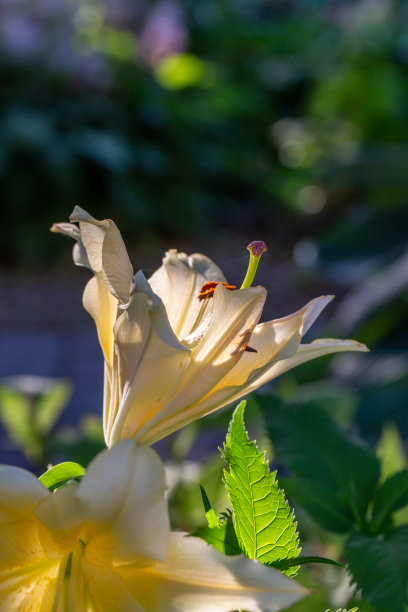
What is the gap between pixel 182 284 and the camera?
17.5 inches

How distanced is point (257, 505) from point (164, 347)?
8 cm

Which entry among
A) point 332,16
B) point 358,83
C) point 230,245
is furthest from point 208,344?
point 332,16

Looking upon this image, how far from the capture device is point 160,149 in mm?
4867

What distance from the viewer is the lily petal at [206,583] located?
0.27 metres

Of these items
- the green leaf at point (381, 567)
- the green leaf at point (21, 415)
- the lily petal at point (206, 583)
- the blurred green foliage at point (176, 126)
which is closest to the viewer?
the lily petal at point (206, 583)

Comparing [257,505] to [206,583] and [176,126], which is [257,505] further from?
[176,126]

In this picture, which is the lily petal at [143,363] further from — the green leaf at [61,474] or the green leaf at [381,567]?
the green leaf at [381,567]

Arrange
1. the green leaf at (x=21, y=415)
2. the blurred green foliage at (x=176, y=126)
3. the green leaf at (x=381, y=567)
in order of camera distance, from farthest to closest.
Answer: the blurred green foliage at (x=176, y=126) → the green leaf at (x=21, y=415) → the green leaf at (x=381, y=567)

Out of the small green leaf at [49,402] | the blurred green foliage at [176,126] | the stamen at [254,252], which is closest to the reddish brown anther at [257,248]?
the stamen at [254,252]

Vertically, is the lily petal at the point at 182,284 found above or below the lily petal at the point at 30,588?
above

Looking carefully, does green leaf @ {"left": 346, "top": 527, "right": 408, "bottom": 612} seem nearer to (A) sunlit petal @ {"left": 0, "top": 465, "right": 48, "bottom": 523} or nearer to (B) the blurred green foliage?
(A) sunlit petal @ {"left": 0, "top": 465, "right": 48, "bottom": 523}

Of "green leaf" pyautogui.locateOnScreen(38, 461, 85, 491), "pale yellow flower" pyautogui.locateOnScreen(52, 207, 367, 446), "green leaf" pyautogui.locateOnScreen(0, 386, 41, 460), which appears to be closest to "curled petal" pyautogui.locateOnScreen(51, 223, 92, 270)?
"pale yellow flower" pyautogui.locateOnScreen(52, 207, 367, 446)

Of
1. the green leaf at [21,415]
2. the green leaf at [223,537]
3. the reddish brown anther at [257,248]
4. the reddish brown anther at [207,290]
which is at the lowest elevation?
the green leaf at [21,415]

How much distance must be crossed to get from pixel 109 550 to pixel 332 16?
8.03m
